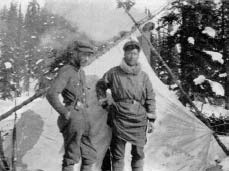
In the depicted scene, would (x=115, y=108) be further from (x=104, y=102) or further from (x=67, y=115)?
(x=67, y=115)

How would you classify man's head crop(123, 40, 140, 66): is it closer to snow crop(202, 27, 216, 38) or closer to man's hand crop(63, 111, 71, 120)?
man's hand crop(63, 111, 71, 120)

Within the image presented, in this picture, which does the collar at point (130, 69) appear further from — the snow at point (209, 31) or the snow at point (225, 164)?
the snow at point (209, 31)

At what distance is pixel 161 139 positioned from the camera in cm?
503

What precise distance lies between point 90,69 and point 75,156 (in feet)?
6.01

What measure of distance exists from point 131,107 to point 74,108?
0.71 meters

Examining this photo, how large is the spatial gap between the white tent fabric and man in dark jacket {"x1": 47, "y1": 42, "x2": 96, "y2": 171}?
2.64ft

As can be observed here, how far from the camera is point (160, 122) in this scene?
514 cm

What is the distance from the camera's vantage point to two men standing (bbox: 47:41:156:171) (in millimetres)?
3588

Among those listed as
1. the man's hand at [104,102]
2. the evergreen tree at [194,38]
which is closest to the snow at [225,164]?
the man's hand at [104,102]

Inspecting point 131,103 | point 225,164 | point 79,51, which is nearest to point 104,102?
point 131,103

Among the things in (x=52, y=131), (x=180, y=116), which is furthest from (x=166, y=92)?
(x=52, y=131)

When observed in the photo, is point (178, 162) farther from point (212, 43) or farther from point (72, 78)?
point (212, 43)

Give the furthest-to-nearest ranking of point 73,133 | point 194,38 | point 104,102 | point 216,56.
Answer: point 194,38 → point 216,56 → point 104,102 → point 73,133

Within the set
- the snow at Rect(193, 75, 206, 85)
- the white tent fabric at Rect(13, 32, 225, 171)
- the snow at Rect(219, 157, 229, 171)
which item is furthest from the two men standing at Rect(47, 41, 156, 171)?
the snow at Rect(193, 75, 206, 85)
